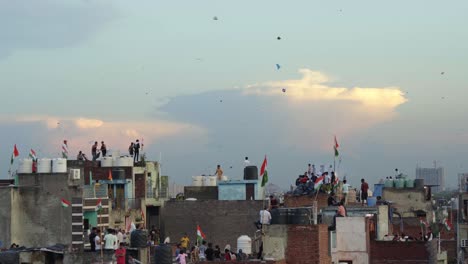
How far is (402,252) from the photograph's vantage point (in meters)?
52.3

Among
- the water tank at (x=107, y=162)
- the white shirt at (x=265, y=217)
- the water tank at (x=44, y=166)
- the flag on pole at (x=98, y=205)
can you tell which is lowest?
the white shirt at (x=265, y=217)

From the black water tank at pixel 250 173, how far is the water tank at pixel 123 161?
8258mm

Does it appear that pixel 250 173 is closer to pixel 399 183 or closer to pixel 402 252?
pixel 399 183

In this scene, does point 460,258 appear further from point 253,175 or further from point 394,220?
point 253,175

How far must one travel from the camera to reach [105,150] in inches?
2926

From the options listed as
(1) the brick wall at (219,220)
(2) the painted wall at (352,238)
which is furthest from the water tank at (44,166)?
(2) the painted wall at (352,238)

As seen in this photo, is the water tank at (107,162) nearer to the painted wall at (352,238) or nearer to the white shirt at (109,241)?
the painted wall at (352,238)

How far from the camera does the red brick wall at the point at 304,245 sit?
3756 centimetres

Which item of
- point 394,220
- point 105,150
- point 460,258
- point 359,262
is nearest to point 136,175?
point 105,150

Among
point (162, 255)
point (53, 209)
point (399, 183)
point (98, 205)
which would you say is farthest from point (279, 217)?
point (399, 183)

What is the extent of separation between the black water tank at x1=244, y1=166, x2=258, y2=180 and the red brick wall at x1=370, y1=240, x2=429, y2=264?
25627mm

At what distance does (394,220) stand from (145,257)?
37156 millimetres

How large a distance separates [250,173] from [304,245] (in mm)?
39716

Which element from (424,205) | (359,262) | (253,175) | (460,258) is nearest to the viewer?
(359,262)
